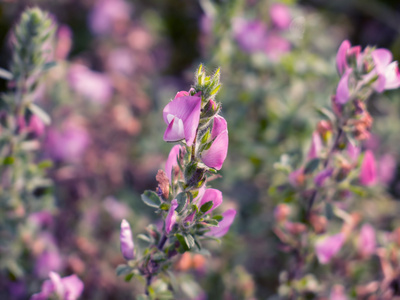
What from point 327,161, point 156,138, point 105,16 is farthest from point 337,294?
point 105,16

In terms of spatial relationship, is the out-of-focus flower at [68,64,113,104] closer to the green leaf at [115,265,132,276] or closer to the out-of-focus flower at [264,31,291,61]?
the out-of-focus flower at [264,31,291,61]

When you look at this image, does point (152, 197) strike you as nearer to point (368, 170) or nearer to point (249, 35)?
point (368, 170)

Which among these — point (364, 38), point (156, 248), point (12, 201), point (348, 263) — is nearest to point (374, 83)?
point (156, 248)

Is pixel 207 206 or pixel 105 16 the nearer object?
pixel 207 206

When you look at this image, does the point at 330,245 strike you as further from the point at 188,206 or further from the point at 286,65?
the point at 286,65

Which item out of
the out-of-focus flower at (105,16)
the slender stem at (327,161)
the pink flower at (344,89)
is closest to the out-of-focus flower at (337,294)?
the slender stem at (327,161)

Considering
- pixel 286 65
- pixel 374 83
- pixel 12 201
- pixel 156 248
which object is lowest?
pixel 156 248

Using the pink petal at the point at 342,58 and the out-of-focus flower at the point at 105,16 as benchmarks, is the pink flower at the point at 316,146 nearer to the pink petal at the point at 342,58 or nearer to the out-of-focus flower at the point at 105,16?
the pink petal at the point at 342,58
